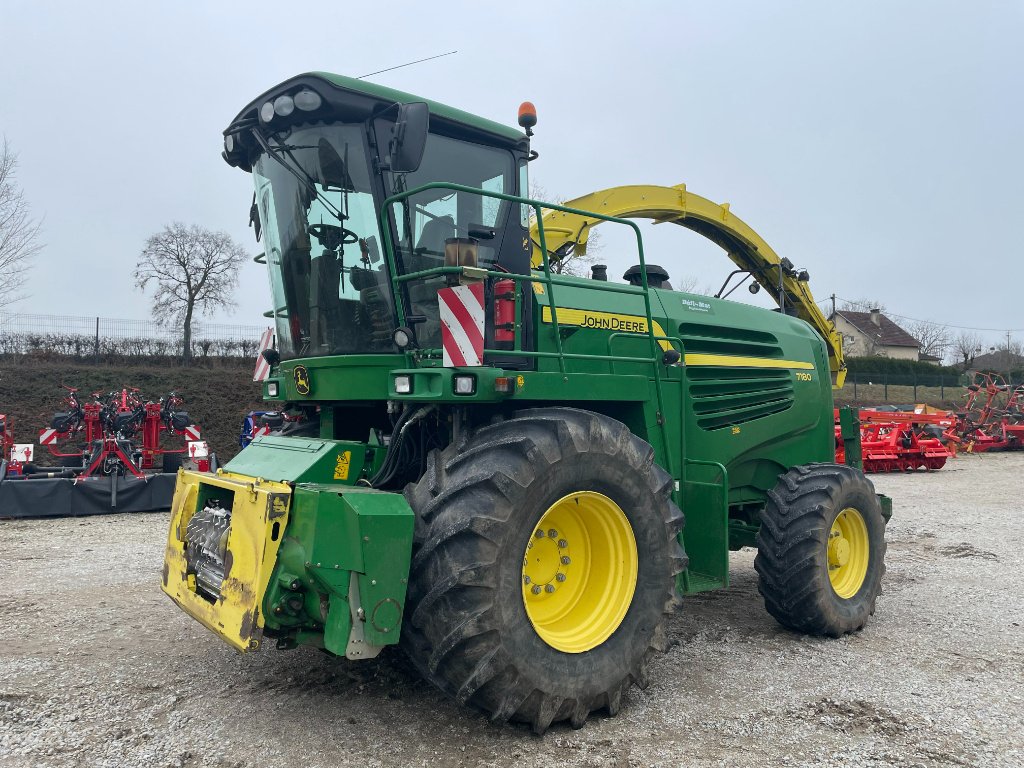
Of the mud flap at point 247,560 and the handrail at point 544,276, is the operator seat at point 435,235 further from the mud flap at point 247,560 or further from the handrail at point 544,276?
the mud flap at point 247,560

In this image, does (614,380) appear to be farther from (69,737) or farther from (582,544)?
(69,737)

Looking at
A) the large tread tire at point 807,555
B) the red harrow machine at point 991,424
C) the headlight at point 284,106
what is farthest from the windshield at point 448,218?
the red harrow machine at point 991,424

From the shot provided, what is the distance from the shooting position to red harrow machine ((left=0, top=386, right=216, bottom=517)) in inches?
396

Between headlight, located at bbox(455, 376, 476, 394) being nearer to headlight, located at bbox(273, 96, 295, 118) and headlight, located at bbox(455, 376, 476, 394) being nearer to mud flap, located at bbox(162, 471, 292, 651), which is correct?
mud flap, located at bbox(162, 471, 292, 651)

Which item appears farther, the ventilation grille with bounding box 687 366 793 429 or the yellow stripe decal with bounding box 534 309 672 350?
the ventilation grille with bounding box 687 366 793 429

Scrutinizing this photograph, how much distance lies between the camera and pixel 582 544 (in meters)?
4.11

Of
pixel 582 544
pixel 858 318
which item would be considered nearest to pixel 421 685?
pixel 582 544

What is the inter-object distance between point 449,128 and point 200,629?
3.60m

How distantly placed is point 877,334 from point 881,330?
1.51 meters

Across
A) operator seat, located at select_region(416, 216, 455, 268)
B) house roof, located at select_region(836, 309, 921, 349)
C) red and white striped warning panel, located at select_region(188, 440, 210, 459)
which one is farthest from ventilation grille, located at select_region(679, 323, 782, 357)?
house roof, located at select_region(836, 309, 921, 349)

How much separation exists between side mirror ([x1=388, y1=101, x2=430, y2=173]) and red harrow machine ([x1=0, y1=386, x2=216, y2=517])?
748 cm

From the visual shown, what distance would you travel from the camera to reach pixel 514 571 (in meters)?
3.45

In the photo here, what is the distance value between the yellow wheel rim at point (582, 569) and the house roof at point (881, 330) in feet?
190

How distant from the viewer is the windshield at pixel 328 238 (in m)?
4.04
